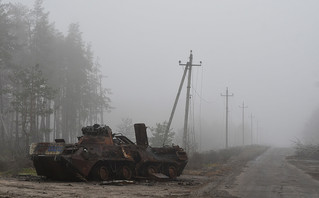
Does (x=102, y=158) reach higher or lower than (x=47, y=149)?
lower

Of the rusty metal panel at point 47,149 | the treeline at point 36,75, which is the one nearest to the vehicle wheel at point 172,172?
the rusty metal panel at point 47,149

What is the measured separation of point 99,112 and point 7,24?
28935 millimetres

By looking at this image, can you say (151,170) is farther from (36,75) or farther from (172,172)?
(36,75)

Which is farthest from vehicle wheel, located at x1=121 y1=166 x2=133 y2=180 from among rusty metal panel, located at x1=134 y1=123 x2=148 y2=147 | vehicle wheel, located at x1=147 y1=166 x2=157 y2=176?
rusty metal panel, located at x1=134 y1=123 x2=148 y2=147

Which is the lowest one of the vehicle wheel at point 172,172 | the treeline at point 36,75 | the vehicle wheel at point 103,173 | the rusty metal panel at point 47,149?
the vehicle wheel at point 172,172

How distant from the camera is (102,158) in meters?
17.5

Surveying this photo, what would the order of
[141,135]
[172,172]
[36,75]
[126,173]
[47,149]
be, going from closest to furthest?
1. [47,149]
2. [126,173]
3. [172,172]
4. [141,135]
5. [36,75]

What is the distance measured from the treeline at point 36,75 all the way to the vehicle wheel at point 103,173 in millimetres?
17063

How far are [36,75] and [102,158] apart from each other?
1832 centimetres

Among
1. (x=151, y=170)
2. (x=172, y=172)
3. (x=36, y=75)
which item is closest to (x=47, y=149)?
(x=151, y=170)

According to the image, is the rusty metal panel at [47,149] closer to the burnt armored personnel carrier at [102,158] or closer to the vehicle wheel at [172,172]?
the burnt armored personnel carrier at [102,158]

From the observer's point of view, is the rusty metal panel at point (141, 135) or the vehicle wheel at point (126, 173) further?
the rusty metal panel at point (141, 135)

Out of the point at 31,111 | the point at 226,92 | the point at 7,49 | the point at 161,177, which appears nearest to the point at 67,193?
the point at 161,177

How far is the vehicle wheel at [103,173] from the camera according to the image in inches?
680
